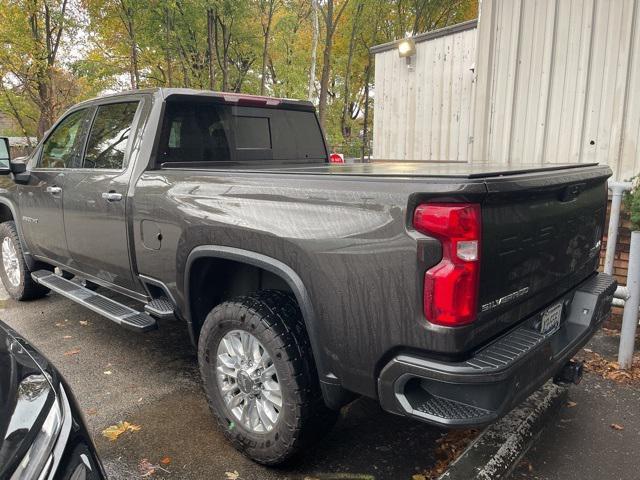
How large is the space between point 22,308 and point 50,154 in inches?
67.5

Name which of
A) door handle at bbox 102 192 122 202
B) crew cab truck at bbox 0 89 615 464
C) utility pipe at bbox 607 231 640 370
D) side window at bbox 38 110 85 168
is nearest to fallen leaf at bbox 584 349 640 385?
utility pipe at bbox 607 231 640 370

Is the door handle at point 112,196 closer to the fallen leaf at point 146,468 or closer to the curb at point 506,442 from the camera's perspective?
the fallen leaf at point 146,468

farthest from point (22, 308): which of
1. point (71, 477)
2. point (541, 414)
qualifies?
point (541, 414)

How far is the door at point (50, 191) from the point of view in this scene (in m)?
4.32

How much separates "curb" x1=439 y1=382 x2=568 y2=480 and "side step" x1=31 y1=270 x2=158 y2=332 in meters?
2.10

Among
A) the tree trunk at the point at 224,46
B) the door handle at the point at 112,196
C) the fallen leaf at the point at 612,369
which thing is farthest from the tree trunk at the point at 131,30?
the fallen leaf at the point at 612,369

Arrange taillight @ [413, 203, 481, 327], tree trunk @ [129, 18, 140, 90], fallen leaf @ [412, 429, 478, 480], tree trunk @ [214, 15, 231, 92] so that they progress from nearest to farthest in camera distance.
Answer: taillight @ [413, 203, 481, 327] < fallen leaf @ [412, 429, 478, 480] < tree trunk @ [129, 18, 140, 90] < tree trunk @ [214, 15, 231, 92]

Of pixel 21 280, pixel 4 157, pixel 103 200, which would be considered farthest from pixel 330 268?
pixel 21 280

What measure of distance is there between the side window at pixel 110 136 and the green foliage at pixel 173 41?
8.98 metres

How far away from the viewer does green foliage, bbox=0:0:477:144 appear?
530 inches

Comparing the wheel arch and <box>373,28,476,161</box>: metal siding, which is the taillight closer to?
the wheel arch

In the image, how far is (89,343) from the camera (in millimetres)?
4426

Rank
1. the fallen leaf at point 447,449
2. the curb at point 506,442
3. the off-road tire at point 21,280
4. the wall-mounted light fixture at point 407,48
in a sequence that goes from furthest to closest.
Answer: the wall-mounted light fixture at point 407,48 → the off-road tire at point 21,280 → the fallen leaf at point 447,449 → the curb at point 506,442

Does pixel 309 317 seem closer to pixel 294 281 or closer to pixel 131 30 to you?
pixel 294 281
